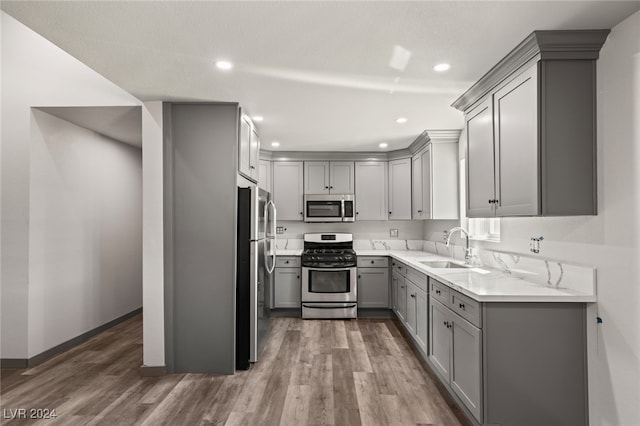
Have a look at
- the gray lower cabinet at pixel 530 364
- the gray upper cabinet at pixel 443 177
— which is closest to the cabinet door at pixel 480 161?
the gray lower cabinet at pixel 530 364

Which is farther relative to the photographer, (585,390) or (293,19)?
(585,390)

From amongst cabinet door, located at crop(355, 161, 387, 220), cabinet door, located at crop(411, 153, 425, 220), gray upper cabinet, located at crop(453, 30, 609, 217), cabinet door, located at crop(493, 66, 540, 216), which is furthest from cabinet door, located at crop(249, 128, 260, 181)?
gray upper cabinet, located at crop(453, 30, 609, 217)

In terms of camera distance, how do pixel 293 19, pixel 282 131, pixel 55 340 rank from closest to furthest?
pixel 293 19
pixel 55 340
pixel 282 131

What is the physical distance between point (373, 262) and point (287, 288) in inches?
51.7

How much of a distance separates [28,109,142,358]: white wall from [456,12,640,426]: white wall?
15.1 feet

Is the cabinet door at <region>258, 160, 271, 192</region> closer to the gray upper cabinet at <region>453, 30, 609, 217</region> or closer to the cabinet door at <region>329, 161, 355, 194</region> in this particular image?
the cabinet door at <region>329, 161, 355, 194</region>

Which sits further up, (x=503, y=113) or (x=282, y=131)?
(x=282, y=131)

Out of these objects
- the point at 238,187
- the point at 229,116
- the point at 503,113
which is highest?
the point at 229,116

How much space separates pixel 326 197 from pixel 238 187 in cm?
218

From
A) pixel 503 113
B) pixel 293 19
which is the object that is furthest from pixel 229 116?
pixel 503 113

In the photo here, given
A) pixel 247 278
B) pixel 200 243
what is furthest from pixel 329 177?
pixel 200 243

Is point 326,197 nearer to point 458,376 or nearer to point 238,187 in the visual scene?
point 238,187

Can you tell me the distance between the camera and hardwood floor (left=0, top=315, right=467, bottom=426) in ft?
7.89

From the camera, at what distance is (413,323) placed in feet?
12.1
